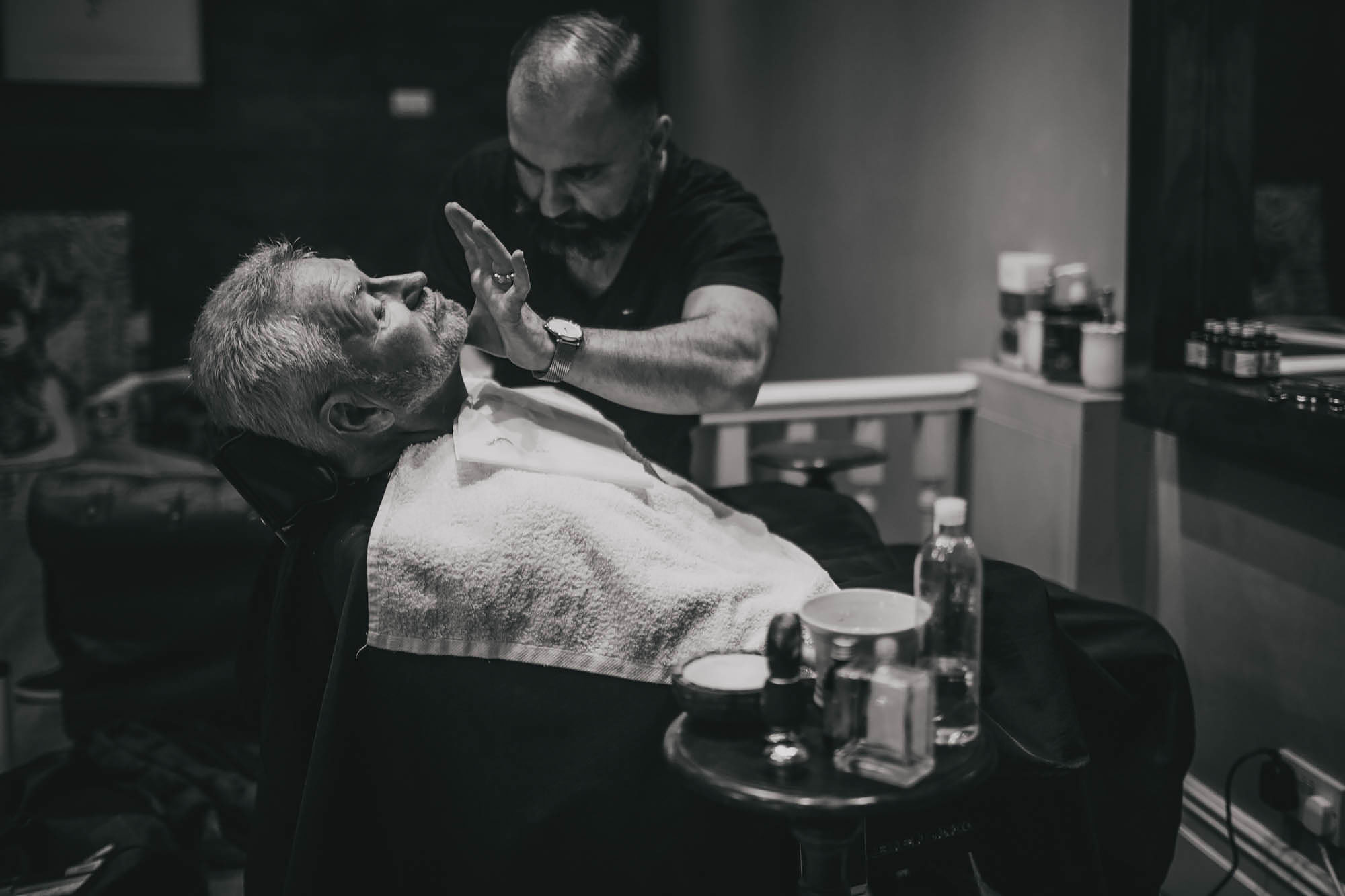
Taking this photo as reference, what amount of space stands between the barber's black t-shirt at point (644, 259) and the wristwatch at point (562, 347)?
1.33ft

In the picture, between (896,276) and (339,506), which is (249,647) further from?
(896,276)

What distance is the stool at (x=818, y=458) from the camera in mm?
2473

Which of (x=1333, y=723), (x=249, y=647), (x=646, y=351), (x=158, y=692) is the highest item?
(x=646, y=351)

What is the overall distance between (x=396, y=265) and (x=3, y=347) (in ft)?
5.14

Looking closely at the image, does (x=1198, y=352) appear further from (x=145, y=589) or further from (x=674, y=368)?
(x=145, y=589)

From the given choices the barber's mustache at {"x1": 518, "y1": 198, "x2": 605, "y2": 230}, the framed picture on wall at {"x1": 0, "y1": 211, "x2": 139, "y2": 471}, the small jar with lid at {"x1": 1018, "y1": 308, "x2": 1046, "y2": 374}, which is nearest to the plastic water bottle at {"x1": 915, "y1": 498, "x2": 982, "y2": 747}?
the barber's mustache at {"x1": 518, "y1": 198, "x2": 605, "y2": 230}

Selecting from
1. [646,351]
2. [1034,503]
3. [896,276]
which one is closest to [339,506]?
[646,351]

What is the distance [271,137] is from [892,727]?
4618 mm

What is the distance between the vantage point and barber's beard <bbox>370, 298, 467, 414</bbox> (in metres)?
1.63

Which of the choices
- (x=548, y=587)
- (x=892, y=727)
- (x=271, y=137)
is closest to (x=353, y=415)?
(x=548, y=587)

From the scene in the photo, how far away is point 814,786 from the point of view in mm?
1115

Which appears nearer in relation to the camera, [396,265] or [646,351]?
[646,351]

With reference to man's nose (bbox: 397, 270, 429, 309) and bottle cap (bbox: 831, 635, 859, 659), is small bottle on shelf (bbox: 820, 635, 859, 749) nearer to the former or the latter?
bottle cap (bbox: 831, 635, 859, 659)

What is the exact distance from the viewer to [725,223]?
83.9 inches
